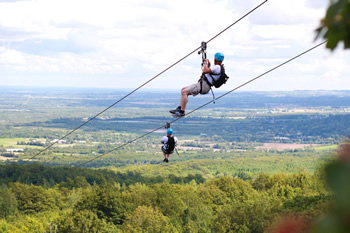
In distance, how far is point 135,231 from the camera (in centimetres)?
5772

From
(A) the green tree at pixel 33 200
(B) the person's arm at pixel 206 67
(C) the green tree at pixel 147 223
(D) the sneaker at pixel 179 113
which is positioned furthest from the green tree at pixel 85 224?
(B) the person's arm at pixel 206 67

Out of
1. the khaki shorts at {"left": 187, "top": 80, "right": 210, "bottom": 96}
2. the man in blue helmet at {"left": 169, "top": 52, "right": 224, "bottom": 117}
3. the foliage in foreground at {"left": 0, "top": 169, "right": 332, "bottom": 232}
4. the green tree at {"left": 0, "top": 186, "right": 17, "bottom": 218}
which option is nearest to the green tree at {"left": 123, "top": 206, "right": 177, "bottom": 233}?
the foliage in foreground at {"left": 0, "top": 169, "right": 332, "bottom": 232}

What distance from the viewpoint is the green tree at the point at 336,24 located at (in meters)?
1.62

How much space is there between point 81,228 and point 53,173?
6893 centimetres

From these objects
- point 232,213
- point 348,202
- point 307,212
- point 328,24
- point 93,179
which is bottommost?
point 93,179

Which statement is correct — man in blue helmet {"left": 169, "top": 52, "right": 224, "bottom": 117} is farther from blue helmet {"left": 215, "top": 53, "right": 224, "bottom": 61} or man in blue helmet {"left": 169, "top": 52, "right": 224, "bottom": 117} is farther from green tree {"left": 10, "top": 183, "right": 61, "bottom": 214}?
green tree {"left": 10, "top": 183, "right": 61, "bottom": 214}

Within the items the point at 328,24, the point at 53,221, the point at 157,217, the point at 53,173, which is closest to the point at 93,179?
the point at 53,173

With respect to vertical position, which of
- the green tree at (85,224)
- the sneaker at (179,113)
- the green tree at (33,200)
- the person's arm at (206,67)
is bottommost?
the green tree at (33,200)

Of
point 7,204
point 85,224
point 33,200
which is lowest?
point 33,200

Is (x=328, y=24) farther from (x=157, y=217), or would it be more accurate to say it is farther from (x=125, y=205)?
(x=125, y=205)

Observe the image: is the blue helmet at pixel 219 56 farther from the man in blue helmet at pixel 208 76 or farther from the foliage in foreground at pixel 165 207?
the foliage in foreground at pixel 165 207

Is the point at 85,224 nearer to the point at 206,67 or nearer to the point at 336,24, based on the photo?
the point at 206,67

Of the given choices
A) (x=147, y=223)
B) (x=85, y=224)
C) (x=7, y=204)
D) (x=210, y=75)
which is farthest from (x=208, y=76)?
(x=7, y=204)

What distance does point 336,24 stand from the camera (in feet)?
5.35
